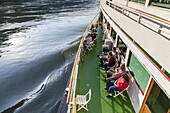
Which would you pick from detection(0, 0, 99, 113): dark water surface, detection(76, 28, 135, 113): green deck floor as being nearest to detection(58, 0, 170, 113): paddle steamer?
detection(76, 28, 135, 113): green deck floor

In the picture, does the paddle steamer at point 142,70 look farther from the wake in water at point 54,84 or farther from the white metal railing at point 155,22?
the wake in water at point 54,84

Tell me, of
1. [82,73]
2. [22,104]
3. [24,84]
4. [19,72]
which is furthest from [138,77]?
[19,72]

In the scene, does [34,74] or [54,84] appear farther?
[34,74]

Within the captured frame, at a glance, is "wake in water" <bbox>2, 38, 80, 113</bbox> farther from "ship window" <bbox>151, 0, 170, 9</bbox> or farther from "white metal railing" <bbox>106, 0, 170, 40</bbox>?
"ship window" <bbox>151, 0, 170, 9</bbox>

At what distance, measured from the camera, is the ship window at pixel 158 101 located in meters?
2.68

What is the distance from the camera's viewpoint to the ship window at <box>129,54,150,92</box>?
352 cm

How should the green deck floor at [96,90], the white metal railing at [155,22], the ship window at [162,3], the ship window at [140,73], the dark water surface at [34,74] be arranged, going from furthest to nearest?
the dark water surface at [34,74], the green deck floor at [96,90], the ship window at [140,73], the ship window at [162,3], the white metal railing at [155,22]

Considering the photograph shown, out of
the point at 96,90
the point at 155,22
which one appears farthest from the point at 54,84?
the point at 155,22

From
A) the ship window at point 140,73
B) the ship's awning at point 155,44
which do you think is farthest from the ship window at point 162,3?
the ship window at point 140,73

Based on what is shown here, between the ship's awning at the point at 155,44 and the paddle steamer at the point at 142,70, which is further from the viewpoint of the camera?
the paddle steamer at the point at 142,70

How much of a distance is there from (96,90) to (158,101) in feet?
8.69

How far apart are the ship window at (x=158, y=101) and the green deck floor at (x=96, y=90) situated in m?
1.30

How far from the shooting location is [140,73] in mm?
3832

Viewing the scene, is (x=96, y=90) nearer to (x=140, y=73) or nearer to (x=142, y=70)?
(x=140, y=73)
